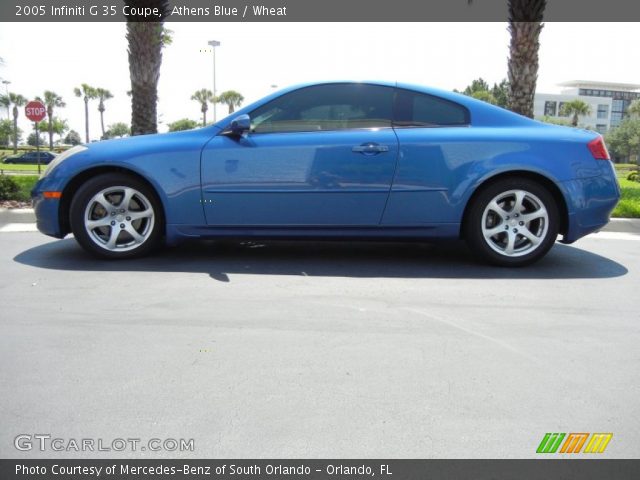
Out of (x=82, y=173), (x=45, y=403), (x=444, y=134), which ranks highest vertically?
(x=444, y=134)

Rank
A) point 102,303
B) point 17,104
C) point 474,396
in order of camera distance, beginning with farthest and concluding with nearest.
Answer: point 17,104 < point 102,303 < point 474,396

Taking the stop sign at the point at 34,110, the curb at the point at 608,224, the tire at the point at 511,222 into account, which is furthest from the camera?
the stop sign at the point at 34,110

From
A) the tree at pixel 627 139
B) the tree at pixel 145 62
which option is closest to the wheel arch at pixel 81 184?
the tree at pixel 145 62

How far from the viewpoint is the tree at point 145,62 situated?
10.1 m

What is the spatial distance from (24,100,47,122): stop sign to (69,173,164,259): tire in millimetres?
18913

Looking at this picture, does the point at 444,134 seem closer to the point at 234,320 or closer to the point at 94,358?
the point at 234,320

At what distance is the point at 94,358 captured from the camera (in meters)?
2.95

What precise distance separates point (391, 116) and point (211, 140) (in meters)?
1.47

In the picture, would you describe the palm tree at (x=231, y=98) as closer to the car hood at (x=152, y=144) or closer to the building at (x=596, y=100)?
the building at (x=596, y=100)

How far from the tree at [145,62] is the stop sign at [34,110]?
13317mm

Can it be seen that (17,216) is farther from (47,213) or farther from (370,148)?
(370,148)

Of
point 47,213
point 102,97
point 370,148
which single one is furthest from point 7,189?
point 102,97

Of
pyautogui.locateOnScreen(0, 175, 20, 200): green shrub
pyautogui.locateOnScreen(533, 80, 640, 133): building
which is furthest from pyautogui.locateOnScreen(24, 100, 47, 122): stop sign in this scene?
pyautogui.locateOnScreen(533, 80, 640, 133): building

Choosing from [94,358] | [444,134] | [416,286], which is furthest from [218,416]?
[444,134]
